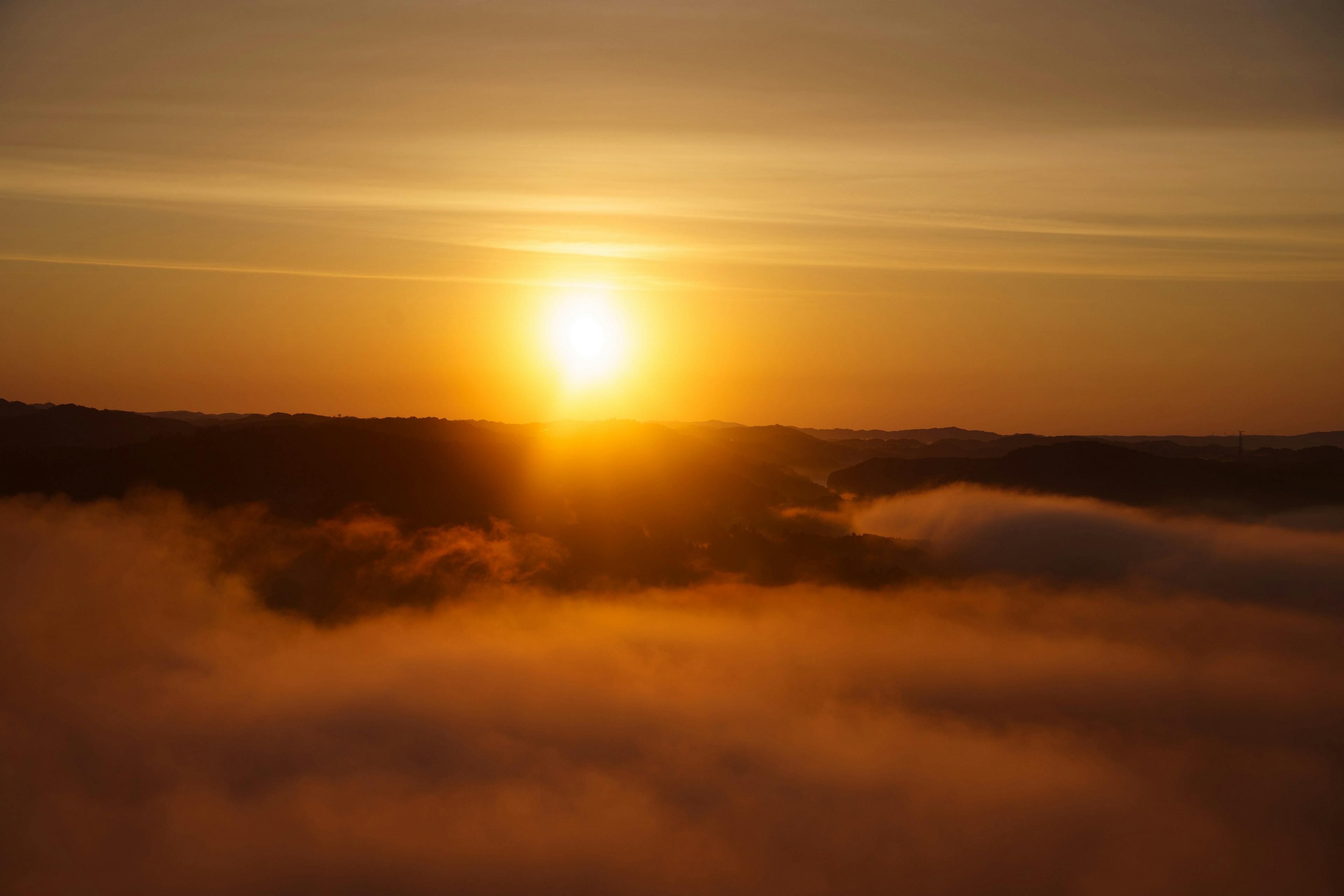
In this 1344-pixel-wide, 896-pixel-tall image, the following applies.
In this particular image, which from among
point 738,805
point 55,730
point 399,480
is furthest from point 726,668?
point 55,730

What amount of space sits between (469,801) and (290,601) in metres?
42.9

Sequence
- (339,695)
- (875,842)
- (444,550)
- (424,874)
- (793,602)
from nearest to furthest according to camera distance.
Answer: (424,874), (875,842), (339,695), (444,550), (793,602)

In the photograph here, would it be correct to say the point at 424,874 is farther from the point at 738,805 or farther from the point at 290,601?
the point at 290,601

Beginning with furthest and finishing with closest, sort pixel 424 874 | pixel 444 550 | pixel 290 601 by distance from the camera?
pixel 444 550 < pixel 290 601 < pixel 424 874

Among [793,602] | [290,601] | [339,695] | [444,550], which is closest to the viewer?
[339,695]

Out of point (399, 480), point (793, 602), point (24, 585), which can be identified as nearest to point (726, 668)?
point (793, 602)

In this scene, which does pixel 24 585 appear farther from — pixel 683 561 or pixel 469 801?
pixel 683 561

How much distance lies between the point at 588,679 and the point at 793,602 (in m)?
41.7

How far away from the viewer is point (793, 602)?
197m

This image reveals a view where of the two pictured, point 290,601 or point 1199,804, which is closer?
point 1199,804

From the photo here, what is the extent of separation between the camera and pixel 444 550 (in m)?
180

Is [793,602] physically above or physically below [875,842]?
above

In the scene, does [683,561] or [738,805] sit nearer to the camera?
[738,805]

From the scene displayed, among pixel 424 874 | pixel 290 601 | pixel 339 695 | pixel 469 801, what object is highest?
pixel 290 601
